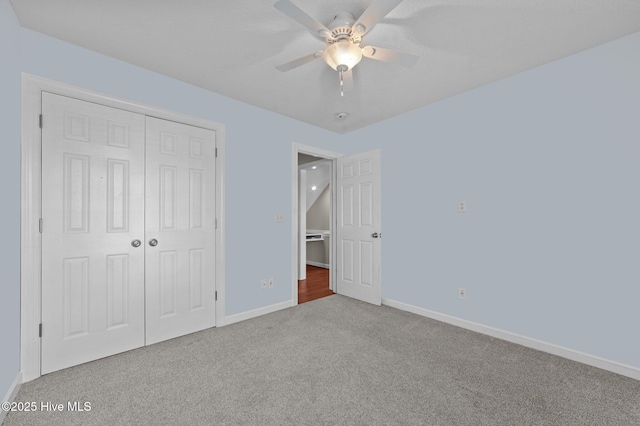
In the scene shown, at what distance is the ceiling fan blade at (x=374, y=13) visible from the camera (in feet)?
4.36

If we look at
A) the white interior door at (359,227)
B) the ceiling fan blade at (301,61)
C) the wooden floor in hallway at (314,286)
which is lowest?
the wooden floor in hallway at (314,286)

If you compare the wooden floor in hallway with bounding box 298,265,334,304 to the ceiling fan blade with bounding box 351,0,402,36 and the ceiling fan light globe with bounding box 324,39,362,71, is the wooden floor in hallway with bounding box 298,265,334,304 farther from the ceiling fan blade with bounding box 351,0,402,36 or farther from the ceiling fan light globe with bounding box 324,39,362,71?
the ceiling fan blade with bounding box 351,0,402,36

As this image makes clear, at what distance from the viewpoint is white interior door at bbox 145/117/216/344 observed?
2391 millimetres

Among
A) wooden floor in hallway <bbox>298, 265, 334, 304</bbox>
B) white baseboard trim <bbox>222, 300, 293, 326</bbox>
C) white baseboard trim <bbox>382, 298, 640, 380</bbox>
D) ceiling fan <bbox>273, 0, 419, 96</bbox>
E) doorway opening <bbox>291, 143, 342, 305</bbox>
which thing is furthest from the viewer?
wooden floor in hallway <bbox>298, 265, 334, 304</bbox>

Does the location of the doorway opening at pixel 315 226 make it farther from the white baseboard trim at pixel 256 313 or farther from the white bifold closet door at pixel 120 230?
the white bifold closet door at pixel 120 230

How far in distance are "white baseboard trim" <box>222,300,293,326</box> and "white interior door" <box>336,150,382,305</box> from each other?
101 cm

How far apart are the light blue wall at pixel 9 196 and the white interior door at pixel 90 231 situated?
0.55 feet

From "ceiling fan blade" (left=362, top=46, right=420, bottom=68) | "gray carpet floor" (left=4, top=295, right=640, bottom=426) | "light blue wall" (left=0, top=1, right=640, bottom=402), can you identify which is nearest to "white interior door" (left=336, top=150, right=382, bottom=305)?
"light blue wall" (left=0, top=1, right=640, bottom=402)

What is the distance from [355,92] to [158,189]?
2199 millimetres

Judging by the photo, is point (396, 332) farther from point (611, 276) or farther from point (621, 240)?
point (621, 240)

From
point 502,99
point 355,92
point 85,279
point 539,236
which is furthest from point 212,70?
point 539,236

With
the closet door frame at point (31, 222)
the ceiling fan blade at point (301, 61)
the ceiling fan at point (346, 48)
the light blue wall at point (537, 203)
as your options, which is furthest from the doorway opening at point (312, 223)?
the closet door frame at point (31, 222)

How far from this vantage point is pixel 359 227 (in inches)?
147

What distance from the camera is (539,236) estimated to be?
2.33 meters
